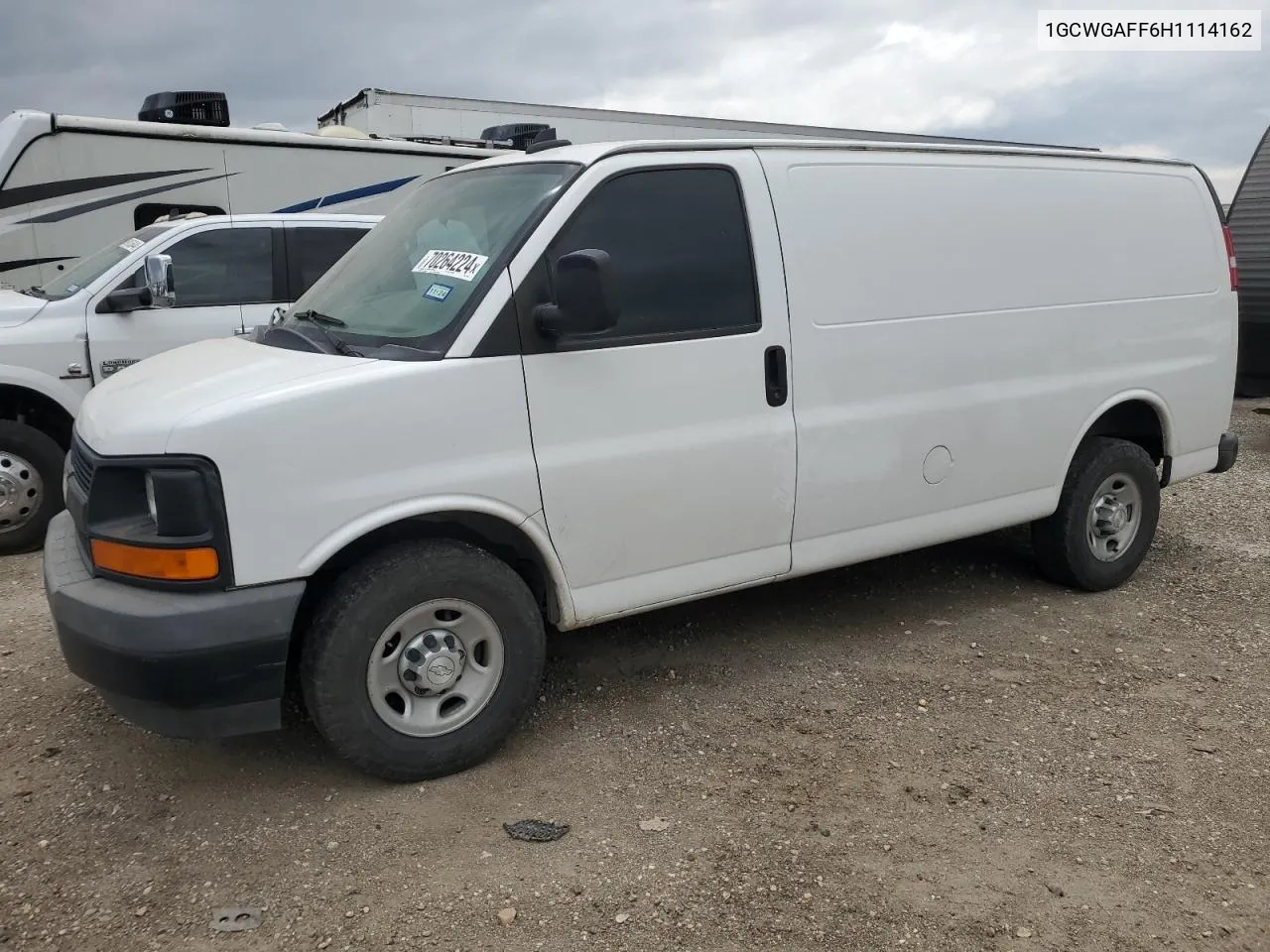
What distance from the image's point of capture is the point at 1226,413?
5.52 meters

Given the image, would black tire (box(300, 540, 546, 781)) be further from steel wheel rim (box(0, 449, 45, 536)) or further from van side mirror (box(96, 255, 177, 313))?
steel wheel rim (box(0, 449, 45, 536))

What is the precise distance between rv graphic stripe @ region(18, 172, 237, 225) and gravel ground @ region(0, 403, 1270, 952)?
4.31 meters

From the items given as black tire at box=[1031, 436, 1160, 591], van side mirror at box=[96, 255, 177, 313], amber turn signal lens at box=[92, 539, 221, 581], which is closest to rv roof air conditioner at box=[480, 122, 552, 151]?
van side mirror at box=[96, 255, 177, 313]

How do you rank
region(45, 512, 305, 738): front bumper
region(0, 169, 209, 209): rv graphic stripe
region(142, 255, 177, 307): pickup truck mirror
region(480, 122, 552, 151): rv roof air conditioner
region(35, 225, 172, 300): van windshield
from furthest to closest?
region(480, 122, 552, 151): rv roof air conditioner → region(0, 169, 209, 209): rv graphic stripe → region(35, 225, 172, 300): van windshield → region(142, 255, 177, 307): pickup truck mirror → region(45, 512, 305, 738): front bumper

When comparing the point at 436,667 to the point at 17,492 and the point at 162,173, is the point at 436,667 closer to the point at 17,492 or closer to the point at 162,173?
the point at 17,492

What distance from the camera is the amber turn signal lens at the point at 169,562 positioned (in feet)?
9.87

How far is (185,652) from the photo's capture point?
2.96 m

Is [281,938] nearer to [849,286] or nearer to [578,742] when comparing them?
[578,742]

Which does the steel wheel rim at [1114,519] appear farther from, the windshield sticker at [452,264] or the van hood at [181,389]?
the van hood at [181,389]

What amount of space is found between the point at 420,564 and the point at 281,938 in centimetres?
112

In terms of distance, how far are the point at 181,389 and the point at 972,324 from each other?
3126mm

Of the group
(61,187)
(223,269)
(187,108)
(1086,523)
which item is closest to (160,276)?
(223,269)

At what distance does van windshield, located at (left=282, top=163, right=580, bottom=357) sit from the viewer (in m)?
3.46

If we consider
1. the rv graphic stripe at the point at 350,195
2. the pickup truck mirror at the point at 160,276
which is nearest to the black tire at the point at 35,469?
the pickup truck mirror at the point at 160,276
